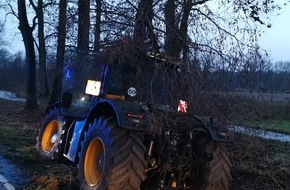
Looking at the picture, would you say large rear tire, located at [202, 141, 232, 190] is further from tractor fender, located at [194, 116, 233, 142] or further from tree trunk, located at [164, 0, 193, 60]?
tree trunk, located at [164, 0, 193, 60]

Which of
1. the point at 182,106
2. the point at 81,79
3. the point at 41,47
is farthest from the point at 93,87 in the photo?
the point at 41,47

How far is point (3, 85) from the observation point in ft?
263

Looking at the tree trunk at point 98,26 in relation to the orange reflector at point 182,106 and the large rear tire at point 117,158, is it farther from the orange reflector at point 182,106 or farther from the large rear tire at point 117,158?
the large rear tire at point 117,158

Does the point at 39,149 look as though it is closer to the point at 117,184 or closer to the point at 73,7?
the point at 73,7

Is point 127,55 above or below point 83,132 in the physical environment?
above

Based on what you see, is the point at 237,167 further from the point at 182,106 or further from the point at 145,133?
the point at 145,133

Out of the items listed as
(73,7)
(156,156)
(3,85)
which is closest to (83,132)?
(156,156)

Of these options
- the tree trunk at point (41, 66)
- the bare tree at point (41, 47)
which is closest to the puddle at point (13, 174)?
the bare tree at point (41, 47)

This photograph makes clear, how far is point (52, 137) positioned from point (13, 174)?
166 cm

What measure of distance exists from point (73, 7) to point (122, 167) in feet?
16.9

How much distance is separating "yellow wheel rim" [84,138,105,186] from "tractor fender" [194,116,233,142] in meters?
1.57

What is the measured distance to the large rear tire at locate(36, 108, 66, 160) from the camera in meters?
9.33

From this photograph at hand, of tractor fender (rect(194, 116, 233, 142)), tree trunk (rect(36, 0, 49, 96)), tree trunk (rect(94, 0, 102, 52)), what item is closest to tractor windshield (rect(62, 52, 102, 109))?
tree trunk (rect(94, 0, 102, 52))

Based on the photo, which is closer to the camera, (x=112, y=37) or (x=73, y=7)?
(x=112, y=37)
